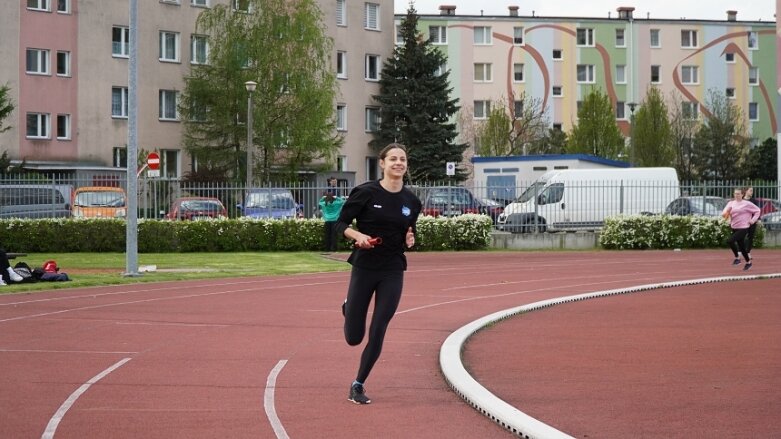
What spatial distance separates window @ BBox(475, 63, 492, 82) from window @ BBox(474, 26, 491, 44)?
1.61m

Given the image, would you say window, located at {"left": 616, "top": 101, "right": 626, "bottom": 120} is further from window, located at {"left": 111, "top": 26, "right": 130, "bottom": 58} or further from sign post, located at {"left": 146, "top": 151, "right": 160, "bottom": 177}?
sign post, located at {"left": 146, "top": 151, "right": 160, "bottom": 177}

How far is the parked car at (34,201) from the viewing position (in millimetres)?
37406

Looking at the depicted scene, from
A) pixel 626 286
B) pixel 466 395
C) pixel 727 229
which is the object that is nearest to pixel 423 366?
pixel 466 395

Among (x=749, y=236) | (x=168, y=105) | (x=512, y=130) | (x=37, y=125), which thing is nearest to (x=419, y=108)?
(x=512, y=130)

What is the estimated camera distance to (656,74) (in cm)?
8788

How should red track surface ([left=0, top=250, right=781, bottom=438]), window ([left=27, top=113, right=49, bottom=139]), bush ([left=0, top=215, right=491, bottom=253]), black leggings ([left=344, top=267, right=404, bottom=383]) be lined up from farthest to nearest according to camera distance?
window ([left=27, top=113, right=49, bottom=139]) < bush ([left=0, top=215, right=491, bottom=253]) < black leggings ([left=344, top=267, right=404, bottom=383]) < red track surface ([left=0, top=250, right=781, bottom=438])

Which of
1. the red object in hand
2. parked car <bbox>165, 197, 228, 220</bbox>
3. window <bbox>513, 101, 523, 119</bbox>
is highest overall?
window <bbox>513, 101, 523, 119</bbox>

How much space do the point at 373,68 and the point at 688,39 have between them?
27.8 metres

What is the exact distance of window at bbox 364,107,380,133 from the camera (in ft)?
237

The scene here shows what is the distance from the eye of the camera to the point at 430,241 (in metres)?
37.5

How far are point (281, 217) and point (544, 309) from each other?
821 inches

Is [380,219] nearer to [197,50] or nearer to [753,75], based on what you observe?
[197,50]

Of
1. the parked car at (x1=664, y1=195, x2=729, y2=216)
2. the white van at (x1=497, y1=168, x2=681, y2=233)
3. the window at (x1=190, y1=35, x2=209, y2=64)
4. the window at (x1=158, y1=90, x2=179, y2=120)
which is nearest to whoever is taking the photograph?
the white van at (x1=497, y1=168, x2=681, y2=233)

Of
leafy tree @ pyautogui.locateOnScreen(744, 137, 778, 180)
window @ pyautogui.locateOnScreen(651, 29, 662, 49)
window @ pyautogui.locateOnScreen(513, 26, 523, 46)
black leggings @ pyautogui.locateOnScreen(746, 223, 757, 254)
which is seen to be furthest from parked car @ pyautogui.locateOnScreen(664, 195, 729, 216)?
window @ pyautogui.locateOnScreen(651, 29, 662, 49)
